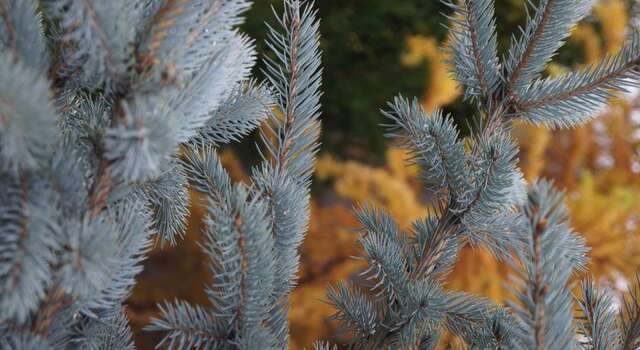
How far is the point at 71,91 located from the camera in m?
0.30

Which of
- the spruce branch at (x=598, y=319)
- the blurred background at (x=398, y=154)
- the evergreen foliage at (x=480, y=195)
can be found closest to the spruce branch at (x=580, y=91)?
the evergreen foliage at (x=480, y=195)

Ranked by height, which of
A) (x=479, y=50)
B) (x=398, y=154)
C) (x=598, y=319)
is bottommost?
(x=398, y=154)

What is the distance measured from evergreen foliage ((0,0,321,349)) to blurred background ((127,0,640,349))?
1.11 m

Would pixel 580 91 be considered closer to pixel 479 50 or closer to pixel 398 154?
pixel 479 50

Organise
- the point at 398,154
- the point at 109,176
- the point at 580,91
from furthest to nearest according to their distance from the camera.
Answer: the point at 398,154 → the point at 580,91 → the point at 109,176

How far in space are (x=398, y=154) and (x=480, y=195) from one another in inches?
51.1

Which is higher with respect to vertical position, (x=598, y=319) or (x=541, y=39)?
(x=541, y=39)

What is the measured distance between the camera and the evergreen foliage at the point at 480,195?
0.33 metres

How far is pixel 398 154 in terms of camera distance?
1.62 meters

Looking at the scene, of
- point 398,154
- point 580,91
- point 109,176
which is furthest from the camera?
point 398,154

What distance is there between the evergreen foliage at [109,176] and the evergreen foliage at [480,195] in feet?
0.21

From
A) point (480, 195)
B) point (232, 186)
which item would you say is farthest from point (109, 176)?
point (480, 195)

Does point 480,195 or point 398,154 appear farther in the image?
point 398,154

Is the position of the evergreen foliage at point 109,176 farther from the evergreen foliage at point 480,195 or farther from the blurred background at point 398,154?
the blurred background at point 398,154
